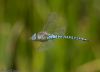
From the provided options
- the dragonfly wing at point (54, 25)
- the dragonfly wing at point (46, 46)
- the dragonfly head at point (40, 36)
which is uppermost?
the dragonfly wing at point (54, 25)

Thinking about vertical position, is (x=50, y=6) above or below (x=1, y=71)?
above

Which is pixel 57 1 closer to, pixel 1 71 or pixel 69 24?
pixel 69 24

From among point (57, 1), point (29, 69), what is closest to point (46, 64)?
point (29, 69)

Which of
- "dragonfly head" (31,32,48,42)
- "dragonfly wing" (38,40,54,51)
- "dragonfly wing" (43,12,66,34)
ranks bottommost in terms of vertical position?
"dragonfly wing" (38,40,54,51)

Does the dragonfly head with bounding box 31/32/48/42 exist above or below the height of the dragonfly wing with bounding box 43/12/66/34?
below
